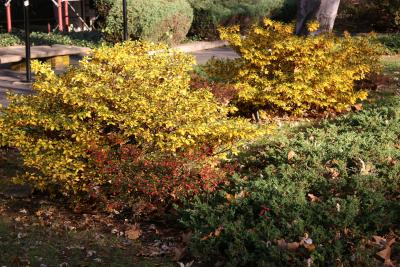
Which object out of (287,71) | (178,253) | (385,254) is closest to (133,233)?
(178,253)

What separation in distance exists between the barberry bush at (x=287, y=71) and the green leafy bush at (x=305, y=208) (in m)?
2.11

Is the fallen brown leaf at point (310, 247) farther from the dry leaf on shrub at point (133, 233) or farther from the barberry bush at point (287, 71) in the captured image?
the barberry bush at point (287, 71)

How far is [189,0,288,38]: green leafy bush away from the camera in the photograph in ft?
63.2

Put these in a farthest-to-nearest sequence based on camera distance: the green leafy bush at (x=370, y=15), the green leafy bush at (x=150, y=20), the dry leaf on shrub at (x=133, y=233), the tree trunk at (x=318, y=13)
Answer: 1. the green leafy bush at (x=370, y=15)
2. the green leafy bush at (x=150, y=20)
3. the tree trunk at (x=318, y=13)
4. the dry leaf on shrub at (x=133, y=233)

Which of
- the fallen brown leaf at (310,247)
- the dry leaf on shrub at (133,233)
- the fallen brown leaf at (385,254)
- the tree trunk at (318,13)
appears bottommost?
the dry leaf on shrub at (133,233)

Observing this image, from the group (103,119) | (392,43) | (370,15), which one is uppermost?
(370,15)

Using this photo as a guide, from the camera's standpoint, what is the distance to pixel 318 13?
11.6m

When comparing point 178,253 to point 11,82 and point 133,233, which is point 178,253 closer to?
point 133,233

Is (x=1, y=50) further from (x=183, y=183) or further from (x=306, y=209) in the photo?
(x=306, y=209)

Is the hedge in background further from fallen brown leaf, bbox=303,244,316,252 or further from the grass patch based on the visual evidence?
fallen brown leaf, bbox=303,244,316,252

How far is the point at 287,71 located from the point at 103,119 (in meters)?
4.00

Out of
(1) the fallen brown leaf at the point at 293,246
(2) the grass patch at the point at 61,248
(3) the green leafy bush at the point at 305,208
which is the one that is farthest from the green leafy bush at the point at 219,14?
(1) the fallen brown leaf at the point at 293,246

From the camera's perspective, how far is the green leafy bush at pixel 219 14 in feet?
63.2

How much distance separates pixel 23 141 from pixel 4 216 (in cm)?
68
